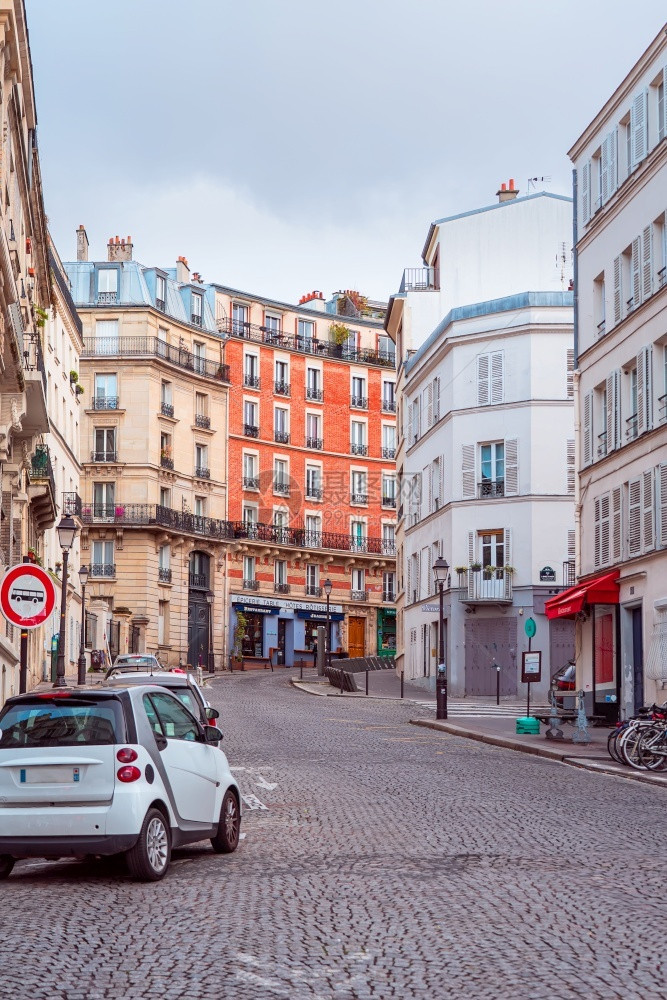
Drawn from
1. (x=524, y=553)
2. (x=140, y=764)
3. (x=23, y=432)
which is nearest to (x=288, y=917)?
(x=140, y=764)

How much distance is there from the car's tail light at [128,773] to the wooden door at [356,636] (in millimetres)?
71599

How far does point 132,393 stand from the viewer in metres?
73.1

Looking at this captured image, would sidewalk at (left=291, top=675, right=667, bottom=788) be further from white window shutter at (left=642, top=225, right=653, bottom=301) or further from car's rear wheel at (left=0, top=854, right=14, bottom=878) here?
car's rear wheel at (left=0, top=854, right=14, bottom=878)

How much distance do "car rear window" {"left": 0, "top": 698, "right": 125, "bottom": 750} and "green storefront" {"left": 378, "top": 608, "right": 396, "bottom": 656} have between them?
7257 centimetres

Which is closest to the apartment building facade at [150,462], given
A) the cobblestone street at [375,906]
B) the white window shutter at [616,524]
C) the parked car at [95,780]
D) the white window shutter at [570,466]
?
the white window shutter at [570,466]

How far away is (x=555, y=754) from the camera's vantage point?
77.4ft

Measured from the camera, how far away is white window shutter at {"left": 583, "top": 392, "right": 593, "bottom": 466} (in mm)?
34562

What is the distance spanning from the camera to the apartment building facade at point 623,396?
98.1ft

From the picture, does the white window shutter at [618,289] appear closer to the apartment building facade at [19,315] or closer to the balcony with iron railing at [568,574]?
the apartment building facade at [19,315]

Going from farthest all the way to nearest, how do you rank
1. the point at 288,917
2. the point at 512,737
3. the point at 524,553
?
the point at 524,553
the point at 512,737
the point at 288,917

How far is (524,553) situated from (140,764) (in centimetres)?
3872

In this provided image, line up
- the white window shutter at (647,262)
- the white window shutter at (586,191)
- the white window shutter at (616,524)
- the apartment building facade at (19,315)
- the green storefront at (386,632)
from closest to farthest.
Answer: the apartment building facade at (19,315) → the white window shutter at (647,262) → the white window shutter at (616,524) → the white window shutter at (586,191) → the green storefront at (386,632)

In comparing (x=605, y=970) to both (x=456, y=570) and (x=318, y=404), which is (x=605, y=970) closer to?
(x=456, y=570)

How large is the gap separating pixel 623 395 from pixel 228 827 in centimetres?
2181
